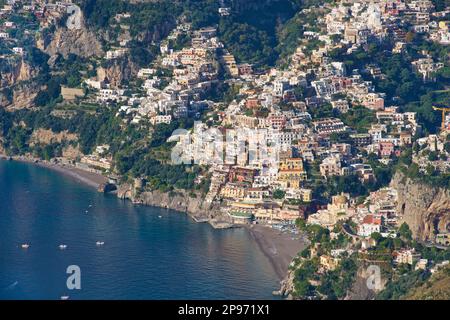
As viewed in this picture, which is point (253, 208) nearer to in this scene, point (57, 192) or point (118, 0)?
point (57, 192)

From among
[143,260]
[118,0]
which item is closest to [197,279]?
[143,260]

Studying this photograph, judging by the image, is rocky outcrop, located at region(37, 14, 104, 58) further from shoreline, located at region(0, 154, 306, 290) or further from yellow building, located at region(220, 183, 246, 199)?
shoreline, located at region(0, 154, 306, 290)

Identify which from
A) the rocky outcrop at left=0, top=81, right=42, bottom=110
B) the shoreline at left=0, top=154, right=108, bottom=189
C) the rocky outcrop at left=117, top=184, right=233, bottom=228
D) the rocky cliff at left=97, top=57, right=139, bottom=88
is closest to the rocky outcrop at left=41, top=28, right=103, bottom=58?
the rocky cliff at left=97, top=57, right=139, bottom=88

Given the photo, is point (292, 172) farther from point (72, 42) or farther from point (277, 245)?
point (72, 42)

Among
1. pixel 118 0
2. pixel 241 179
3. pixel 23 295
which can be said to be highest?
pixel 118 0

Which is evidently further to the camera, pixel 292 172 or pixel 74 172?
pixel 74 172

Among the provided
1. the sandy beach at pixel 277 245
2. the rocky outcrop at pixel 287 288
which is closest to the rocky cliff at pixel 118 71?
the sandy beach at pixel 277 245

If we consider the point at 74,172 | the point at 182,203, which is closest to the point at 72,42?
the point at 74,172

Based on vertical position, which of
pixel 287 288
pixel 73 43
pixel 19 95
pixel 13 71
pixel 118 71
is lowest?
pixel 287 288

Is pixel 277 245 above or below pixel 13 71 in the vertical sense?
below
